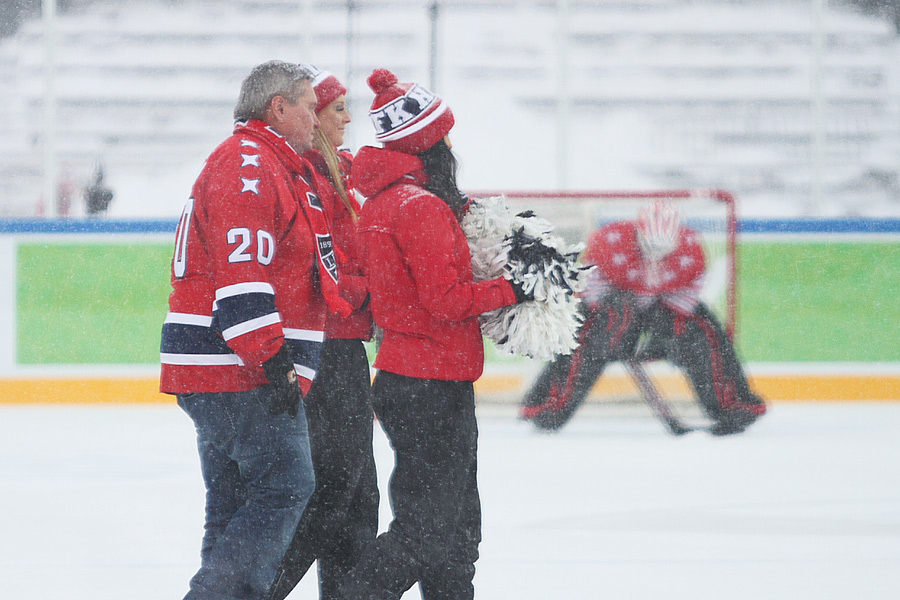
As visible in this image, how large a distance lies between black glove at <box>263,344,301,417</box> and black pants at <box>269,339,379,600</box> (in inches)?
17.2

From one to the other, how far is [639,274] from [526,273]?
3710 mm

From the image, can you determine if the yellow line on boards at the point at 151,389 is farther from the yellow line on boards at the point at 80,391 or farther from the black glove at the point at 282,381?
the black glove at the point at 282,381

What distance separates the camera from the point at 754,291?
22.5 feet

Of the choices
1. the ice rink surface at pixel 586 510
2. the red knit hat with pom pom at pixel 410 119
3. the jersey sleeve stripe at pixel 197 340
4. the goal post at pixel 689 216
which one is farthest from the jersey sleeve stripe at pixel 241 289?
the goal post at pixel 689 216

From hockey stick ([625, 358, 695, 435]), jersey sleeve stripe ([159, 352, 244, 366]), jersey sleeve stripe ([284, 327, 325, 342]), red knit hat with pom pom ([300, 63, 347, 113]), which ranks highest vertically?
red knit hat with pom pom ([300, 63, 347, 113])

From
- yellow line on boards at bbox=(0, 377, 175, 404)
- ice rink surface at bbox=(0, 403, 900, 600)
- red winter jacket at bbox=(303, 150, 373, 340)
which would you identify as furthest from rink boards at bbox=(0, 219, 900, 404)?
red winter jacket at bbox=(303, 150, 373, 340)

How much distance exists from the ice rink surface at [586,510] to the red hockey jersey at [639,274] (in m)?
0.68

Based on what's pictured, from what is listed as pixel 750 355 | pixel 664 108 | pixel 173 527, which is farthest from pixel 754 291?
pixel 173 527

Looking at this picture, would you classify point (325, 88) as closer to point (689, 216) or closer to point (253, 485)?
point (253, 485)

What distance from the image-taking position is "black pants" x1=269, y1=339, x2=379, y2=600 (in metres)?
2.40

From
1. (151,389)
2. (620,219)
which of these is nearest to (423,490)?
(620,219)

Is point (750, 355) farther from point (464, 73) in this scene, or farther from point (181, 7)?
point (181, 7)

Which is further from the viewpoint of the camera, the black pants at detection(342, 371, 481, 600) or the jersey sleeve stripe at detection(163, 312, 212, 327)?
the black pants at detection(342, 371, 481, 600)

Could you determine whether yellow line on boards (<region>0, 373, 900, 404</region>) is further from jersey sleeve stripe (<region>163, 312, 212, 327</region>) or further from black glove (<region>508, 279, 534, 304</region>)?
jersey sleeve stripe (<region>163, 312, 212, 327</region>)
